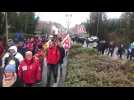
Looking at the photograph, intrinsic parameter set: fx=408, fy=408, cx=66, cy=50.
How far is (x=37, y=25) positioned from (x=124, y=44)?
171 centimetres

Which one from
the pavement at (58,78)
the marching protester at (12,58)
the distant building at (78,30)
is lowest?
the pavement at (58,78)

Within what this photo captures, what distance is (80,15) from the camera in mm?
7754

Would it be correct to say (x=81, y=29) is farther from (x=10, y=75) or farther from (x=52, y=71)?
(x=10, y=75)

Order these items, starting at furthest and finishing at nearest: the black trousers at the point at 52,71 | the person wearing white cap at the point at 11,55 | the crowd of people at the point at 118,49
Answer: the crowd of people at the point at 118,49 → the black trousers at the point at 52,71 → the person wearing white cap at the point at 11,55

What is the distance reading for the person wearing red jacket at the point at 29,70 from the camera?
7707 millimetres

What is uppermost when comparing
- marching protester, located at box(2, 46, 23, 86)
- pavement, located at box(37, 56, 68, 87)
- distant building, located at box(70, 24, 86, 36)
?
distant building, located at box(70, 24, 86, 36)

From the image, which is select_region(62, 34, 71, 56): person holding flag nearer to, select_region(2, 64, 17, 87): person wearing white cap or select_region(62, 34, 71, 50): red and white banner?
select_region(62, 34, 71, 50): red and white banner

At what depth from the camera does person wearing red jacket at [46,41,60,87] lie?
7.76 metres

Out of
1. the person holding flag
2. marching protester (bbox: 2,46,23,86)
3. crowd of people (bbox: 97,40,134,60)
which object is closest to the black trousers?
the person holding flag

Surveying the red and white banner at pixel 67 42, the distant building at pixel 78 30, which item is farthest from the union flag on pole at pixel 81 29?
the red and white banner at pixel 67 42

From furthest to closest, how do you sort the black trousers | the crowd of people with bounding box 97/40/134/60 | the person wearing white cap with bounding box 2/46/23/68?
the crowd of people with bounding box 97/40/134/60
the black trousers
the person wearing white cap with bounding box 2/46/23/68

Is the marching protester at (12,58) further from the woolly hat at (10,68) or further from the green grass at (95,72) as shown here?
the green grass at (95,72)
